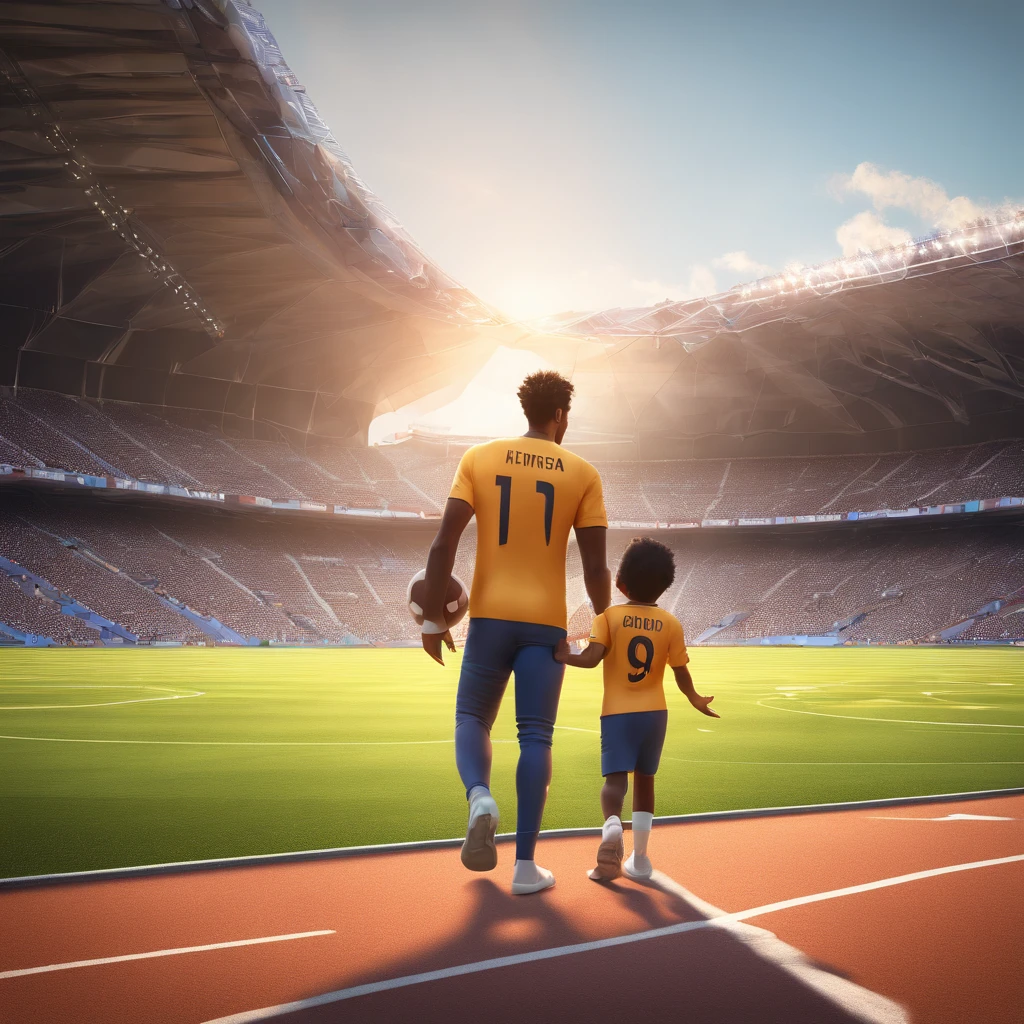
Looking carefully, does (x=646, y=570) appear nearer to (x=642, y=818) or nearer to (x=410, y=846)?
(x=642, y=818)

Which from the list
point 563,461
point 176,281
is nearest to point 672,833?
point 563,461

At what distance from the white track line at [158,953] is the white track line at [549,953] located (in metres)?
0.64

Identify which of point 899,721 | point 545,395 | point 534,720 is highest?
point 545,395

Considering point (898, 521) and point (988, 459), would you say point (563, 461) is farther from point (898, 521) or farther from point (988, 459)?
point (988, 459)

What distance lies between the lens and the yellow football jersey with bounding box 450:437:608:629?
12.6 ft

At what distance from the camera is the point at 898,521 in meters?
51.3

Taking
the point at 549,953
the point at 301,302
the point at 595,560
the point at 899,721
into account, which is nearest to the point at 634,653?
the point at 595,560

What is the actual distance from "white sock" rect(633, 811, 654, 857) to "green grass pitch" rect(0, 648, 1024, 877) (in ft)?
4.83

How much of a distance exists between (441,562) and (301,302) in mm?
44209

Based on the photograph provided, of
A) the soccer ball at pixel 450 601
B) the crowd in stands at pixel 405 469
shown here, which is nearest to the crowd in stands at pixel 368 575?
the crowd in stands at pixel 405 469

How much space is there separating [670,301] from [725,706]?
1406 inches

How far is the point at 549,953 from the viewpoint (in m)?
3.19

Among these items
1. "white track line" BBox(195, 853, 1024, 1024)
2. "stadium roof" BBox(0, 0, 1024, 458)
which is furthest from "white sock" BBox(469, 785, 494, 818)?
"stadium roof" BBox(0, 0, 1024, 458)

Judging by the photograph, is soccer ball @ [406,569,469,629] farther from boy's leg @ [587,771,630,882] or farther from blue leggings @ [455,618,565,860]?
boy's leg @ [587,771,630,882]
